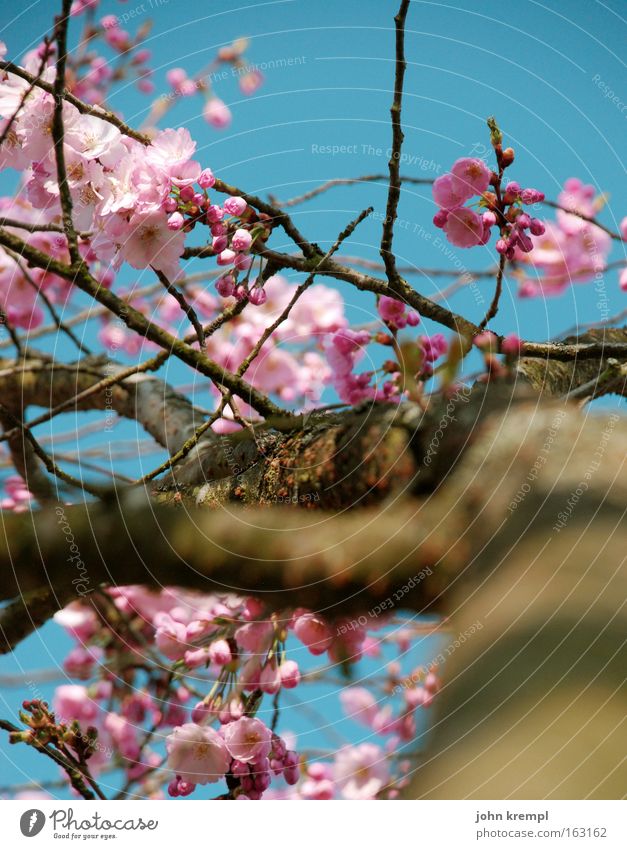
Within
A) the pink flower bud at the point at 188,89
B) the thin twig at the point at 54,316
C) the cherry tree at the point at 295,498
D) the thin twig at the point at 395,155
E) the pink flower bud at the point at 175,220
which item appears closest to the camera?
the cherry tree at the point at 295,498

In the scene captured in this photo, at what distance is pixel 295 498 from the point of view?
94 cm

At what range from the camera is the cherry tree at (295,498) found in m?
0.47

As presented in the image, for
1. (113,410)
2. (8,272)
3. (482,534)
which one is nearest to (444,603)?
(482,534)

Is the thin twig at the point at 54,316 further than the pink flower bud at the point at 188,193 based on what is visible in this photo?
Yes

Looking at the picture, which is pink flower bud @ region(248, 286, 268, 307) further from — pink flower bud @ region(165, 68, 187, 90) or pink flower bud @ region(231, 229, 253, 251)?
pink flower bud @ region(165, 68, 187, 90)

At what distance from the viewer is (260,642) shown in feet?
3.56

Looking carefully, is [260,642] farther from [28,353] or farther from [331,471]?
[28,353]

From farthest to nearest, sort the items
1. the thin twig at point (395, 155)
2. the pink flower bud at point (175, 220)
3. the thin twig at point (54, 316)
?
1. the thin twig at point (54, 316)
2. the pink flower bud at point (175, 220)
3. the thin twig at point (395, 155)

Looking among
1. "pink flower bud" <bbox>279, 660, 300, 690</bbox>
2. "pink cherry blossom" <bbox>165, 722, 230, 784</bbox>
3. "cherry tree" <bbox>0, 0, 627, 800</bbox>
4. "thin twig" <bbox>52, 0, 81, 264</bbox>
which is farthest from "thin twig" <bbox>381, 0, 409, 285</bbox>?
"pink cherry blossom" <bbox>165, 722, 230, 784</bbox>

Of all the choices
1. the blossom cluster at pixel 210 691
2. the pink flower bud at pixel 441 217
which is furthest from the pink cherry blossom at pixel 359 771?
the pink flower bud at pixel 441 217

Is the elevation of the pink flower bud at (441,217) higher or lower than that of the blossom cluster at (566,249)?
lower

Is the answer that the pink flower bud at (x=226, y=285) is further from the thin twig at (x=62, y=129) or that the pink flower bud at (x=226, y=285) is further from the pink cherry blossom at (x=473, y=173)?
the pink cherry blossom at (x=473, y=173)

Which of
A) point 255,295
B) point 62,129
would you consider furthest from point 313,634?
point 62,129
